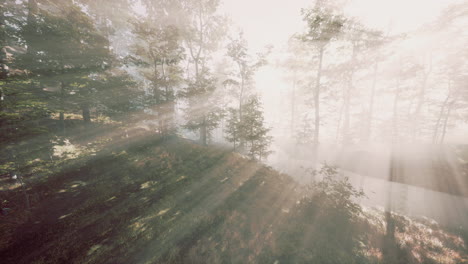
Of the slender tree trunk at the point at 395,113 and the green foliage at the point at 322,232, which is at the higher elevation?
the slender tree trunk at the point at 395,113

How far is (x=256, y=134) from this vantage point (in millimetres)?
12250

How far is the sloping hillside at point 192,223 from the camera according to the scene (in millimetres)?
5512

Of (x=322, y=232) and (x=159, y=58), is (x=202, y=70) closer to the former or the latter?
(x=159, y=58)

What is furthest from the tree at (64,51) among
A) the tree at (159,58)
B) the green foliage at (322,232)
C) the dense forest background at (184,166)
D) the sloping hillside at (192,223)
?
the green foliage at (322,232)

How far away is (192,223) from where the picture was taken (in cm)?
684

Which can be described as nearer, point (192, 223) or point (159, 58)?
Answer: point (192, 223)

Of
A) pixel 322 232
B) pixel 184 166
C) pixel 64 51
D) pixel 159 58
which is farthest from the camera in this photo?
pixel 159 58

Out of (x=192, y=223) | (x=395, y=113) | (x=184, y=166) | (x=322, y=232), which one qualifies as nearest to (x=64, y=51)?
(x=184, y=166)

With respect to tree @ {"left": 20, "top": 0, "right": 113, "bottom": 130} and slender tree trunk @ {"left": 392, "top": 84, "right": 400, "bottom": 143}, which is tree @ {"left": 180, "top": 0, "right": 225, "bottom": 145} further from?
slender tree trunk @ {"left": 392, "top": 84, "right": 400, "bottom": 143}

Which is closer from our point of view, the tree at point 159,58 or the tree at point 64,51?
the tree at point 64,51

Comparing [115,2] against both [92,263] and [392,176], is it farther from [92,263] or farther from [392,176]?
[392,176]

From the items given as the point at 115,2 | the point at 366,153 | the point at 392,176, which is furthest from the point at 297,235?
the point at 115,2

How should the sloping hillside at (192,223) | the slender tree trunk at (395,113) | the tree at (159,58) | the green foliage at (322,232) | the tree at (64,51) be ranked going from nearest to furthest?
the sloping hillside at (192,223) < the green foliage at (322,232) < the tree at (64,51) < the tree at (159,58) < the slender tree trunk at (395,113)

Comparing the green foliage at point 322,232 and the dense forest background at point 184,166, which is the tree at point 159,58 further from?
the green foliage at point 322,232
